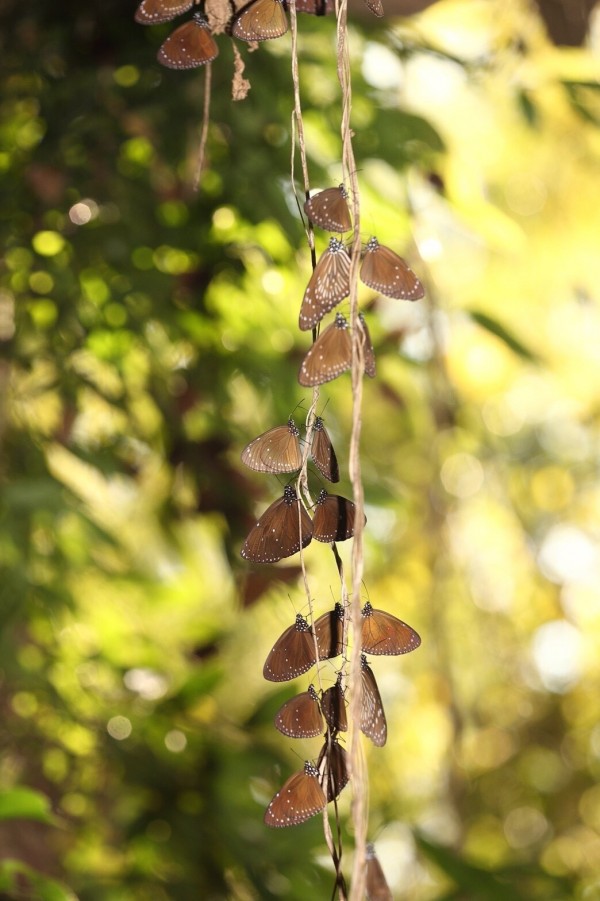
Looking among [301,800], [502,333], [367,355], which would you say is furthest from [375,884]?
[502,333]

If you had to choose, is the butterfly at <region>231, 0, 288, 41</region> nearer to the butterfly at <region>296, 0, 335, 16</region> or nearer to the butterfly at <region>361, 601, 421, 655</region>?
the butterfly at <region>296, 0, 335, 16</region>

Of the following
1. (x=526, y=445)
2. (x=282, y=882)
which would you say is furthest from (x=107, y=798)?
(x=526, y=445)

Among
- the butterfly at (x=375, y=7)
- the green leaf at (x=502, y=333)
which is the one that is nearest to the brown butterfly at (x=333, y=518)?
the butterfly at (x=375, y=7)

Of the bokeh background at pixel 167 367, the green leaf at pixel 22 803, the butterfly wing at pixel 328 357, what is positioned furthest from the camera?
the bokeh background at pixel 167 367

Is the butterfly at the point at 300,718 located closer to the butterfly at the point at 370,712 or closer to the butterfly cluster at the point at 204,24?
the butterfly at the point at 370,712

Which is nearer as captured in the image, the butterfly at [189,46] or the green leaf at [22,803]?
the butterfly at [189,46]

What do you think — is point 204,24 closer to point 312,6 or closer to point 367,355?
point 312,6

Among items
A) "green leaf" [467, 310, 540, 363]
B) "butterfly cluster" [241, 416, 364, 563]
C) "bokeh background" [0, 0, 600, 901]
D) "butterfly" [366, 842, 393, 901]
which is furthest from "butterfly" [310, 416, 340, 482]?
"green leaf" [467, 310, 540, 363]
